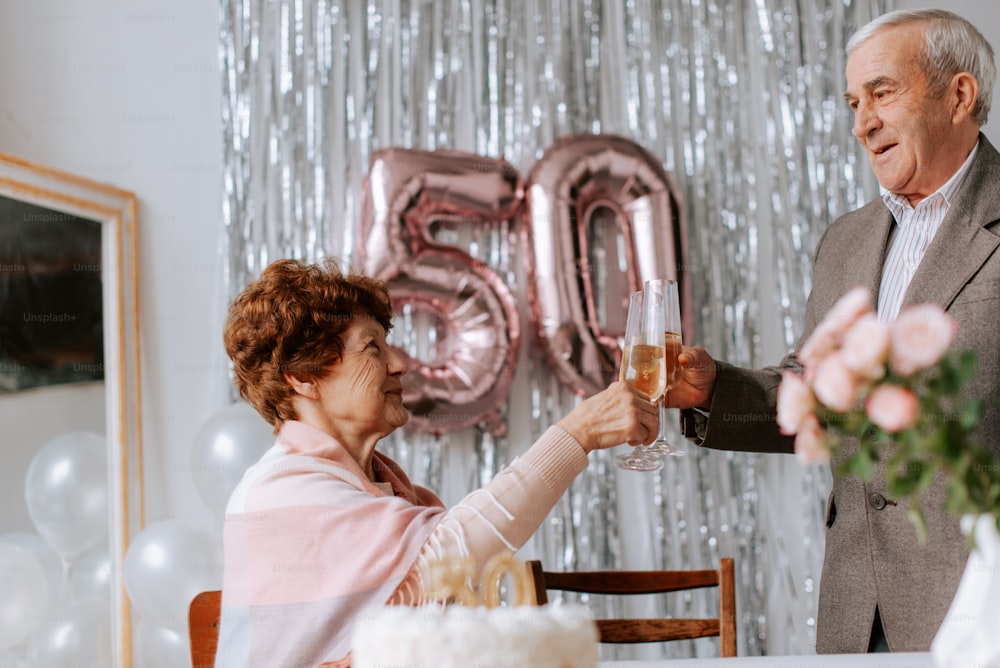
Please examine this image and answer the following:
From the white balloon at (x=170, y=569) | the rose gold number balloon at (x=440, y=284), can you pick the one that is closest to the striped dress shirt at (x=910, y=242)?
the rose gold number balloon at (x=440, y=284)

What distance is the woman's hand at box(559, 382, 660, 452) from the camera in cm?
168

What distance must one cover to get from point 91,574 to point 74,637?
195mm

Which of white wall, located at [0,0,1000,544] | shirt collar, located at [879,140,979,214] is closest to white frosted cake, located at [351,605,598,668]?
shirt collar, located at [879,140,979,214]

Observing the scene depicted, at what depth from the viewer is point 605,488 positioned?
296cm

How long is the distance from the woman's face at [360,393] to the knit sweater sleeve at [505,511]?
0.27m

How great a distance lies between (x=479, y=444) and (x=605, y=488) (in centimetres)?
38

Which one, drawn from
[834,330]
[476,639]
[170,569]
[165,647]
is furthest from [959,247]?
[165,647]

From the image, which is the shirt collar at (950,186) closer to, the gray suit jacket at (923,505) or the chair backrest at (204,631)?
the gray suit jacket at (923,505)

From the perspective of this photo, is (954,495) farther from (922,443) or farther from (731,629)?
(731,629)

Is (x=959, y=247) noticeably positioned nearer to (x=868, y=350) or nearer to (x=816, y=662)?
(x=816, y=662)

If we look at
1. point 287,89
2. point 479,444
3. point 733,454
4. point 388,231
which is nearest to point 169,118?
point 287,89

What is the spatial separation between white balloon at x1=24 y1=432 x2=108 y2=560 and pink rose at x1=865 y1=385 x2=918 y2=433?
2.35 metres

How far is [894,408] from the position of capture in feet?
2.59

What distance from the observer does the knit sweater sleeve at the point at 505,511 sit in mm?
1513
